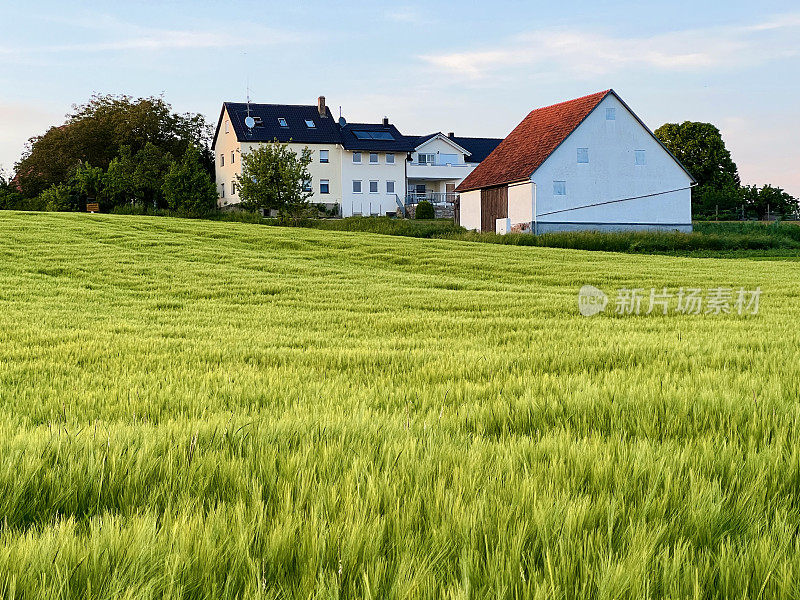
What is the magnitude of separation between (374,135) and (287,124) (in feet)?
29.9

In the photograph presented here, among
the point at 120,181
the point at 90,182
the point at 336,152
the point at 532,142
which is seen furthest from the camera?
the point at 336,152

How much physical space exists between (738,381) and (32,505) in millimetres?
3753

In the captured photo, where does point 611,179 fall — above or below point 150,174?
below

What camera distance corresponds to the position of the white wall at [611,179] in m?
40.6

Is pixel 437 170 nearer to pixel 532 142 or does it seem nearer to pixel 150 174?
pixel 532 142

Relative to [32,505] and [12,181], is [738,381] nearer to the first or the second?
A: [32,505]

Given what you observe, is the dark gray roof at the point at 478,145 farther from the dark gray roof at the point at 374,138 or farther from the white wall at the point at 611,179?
the white wall at the point at 611,179

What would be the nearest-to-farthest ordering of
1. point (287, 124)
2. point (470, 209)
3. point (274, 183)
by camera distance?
point (274, 183)
point (470, 209)
point (287, 124)

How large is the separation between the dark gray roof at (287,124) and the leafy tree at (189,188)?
41.1 feet

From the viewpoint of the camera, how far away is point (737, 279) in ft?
53.4

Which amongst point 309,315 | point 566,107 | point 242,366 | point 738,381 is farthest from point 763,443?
point 566,107

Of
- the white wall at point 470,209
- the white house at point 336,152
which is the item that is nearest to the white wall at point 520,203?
the white wall at point 470,209

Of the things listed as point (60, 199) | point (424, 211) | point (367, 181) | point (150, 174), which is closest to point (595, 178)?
point (424, 211)

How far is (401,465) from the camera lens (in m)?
2.20
